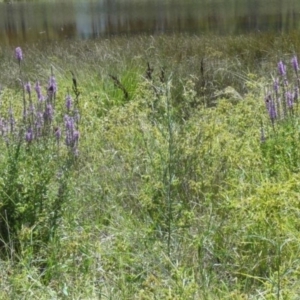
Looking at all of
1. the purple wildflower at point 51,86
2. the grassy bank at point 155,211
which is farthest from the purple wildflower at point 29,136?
the purple wildflower at point 51,86

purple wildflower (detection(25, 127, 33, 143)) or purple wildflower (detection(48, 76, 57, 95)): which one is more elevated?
purple wildflower (detection(48, 76, 57, 95))

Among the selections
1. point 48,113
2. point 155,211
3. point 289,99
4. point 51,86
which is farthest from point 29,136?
point 289,99

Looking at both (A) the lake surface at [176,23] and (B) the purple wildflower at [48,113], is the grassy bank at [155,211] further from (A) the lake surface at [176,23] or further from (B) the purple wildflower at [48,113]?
(A) the lake surface at [176,23]

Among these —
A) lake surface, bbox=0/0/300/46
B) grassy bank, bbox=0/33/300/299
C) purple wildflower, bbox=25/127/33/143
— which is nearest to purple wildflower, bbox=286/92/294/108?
grassy bank, bbox=0/33/300/299

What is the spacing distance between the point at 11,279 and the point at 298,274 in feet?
3.38

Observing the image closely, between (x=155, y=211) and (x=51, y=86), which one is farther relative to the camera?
(x=51, y=86)

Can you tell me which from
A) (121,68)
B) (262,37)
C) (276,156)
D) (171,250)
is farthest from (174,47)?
(171,250)

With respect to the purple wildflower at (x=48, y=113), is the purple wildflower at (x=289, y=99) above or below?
below

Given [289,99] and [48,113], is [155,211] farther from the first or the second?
[289,99]

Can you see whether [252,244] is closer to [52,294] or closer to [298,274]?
[298,274]

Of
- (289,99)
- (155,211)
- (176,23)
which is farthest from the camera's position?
(176,23)

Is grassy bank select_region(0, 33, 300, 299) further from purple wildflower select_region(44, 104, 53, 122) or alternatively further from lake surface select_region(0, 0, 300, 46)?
lake surface select_region(0, 0, 300, 46)

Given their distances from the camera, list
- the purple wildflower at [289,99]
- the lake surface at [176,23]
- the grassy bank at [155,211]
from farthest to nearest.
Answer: the lake surface at [176,23] → the purple wildflower at [289,99] → the grassy bank at [155,211]

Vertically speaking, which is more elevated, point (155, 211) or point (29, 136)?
point (29, 136)
